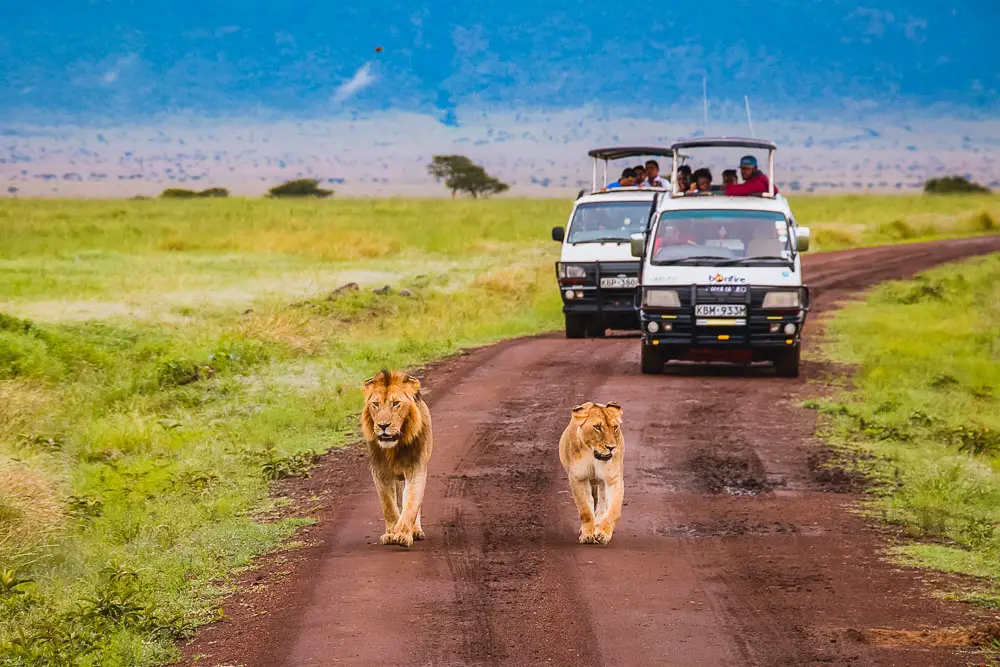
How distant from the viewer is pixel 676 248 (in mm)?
16359

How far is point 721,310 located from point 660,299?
0.69 metres

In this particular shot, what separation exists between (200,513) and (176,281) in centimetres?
1916

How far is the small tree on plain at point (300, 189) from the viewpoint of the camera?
111 m

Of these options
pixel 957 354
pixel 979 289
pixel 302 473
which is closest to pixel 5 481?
pixel 302 473

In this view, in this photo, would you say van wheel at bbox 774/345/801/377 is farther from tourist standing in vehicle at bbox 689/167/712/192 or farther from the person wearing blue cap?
tourist standing in vehicle at bbox 689/167/712/192

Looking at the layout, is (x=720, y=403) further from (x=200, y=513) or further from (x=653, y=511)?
(x=200, y=513)

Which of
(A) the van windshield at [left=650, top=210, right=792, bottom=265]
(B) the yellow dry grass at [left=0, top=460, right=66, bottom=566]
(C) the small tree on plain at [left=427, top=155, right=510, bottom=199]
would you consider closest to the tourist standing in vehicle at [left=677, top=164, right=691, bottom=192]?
(A) the van windshield at [left=650, top=210, right=792, bottom=265]

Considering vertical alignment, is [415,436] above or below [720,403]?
above

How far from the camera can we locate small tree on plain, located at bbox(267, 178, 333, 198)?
4387 inches

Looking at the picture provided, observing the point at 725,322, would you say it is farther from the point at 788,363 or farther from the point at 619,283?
the point at 619,283

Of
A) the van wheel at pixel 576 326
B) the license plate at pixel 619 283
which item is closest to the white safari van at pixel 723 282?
the license plate at pixel 619 283

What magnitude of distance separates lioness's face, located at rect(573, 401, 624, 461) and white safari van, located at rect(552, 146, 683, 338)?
37.3 ft

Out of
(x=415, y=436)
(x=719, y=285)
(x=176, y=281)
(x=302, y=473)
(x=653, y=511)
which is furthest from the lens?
(x=176, y=281)

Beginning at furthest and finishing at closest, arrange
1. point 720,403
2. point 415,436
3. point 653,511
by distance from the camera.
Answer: point 720,403
point 653,511
point 415,436
